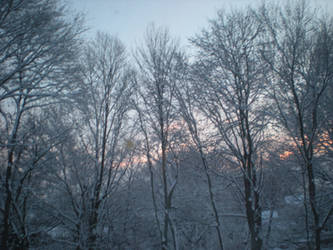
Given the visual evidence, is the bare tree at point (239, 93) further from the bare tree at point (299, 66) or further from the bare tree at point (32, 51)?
the bare tree at point (32, 51)

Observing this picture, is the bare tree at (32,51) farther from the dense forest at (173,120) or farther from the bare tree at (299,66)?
the bare tree at (299,66)

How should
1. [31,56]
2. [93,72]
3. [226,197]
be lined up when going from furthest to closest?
[226,197]
[93,72]
[31,56]

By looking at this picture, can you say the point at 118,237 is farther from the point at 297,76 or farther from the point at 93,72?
the point at 297,76

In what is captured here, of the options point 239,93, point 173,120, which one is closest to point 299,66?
point 239,93

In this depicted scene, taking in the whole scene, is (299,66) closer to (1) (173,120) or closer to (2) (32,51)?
(1) (173,120)

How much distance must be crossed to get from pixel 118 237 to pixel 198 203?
478 cm

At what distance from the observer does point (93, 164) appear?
22.5 feet

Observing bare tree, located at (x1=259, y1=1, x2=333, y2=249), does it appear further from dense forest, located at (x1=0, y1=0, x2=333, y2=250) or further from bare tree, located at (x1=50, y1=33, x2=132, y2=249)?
bare tree, located at (x1=50, y1=33, x2=132, y2=249)

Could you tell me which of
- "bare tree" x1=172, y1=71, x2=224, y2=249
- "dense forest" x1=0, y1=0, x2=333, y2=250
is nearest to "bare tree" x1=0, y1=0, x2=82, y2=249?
"dense forest" x1=0, y1=0, x2=333, y2=250

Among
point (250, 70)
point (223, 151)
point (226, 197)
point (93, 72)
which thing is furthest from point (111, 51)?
point (226, 197)

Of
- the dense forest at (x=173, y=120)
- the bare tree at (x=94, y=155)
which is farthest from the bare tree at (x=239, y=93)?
the bare tree at (x=94, y=155)

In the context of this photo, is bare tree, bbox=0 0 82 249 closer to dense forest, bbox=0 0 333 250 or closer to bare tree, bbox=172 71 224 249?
dense forest, bbox=0 0 333 250

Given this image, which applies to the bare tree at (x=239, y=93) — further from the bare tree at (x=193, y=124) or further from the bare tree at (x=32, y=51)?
the bare tree at (x=32, y=51)

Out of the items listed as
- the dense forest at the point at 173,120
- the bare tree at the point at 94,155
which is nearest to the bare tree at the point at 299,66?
the dense forest at the point at 173,120
